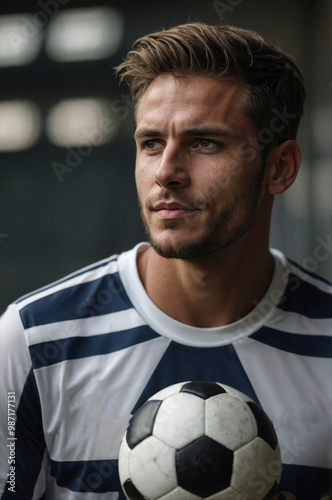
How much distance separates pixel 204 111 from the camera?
252 cm

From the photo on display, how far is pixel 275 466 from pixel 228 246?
0.89 meters

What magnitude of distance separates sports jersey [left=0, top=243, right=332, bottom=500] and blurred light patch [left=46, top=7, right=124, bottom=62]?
7.43 ft

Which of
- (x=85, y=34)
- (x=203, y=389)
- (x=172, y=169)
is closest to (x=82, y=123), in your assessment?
(x=85, y=34)

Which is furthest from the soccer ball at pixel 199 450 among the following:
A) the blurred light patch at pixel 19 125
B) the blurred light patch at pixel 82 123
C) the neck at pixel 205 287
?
the blurred light patch at pixel 19 125

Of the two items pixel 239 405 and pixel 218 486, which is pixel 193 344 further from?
pixel 218 486

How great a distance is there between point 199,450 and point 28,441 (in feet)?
2.57

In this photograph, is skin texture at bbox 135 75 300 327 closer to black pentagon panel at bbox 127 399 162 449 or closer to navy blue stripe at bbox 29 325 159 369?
navy blue stripe at bbox 29 325 159 369

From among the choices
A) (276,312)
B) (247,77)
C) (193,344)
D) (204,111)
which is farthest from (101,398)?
(247,77)

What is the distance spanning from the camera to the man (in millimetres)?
2443

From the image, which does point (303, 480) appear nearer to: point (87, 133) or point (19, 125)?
point (87, 133)

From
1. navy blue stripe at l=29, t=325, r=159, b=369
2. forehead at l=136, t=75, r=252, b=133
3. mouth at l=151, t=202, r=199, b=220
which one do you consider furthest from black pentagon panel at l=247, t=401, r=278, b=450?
forehead at l=136, t=75, r=252, b=133

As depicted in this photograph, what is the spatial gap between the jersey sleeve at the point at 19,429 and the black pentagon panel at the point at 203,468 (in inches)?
28.3

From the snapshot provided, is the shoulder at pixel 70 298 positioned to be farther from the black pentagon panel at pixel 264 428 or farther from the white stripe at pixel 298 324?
the black pentagon panel at pixel 264 428

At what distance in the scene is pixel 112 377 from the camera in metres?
2.49
